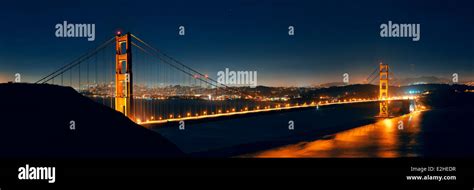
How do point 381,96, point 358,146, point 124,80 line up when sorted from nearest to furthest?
1. point 124,80
2. point 358,146
3. point 381,96

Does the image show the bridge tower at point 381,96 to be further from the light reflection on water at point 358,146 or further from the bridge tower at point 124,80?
the bridge tower at point 124,80

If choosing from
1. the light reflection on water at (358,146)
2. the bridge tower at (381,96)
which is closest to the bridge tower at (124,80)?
the light reflection on water at (358,146)

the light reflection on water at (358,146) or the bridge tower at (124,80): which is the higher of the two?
the bridge tower at (124,80)

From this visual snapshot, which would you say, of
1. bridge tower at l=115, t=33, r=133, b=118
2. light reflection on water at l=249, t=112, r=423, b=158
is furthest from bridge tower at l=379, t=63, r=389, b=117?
bridge tower at l=115, t=33, r=133, b=118

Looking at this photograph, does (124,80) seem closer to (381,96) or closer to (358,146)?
(358,146)

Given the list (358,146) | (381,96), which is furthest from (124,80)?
(381,96)

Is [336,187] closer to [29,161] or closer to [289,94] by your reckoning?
[29,161]

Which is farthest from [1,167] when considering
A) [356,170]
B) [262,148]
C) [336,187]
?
[262,148]

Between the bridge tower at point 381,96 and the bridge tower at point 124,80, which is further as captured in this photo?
the bridge tower at point 381,96
